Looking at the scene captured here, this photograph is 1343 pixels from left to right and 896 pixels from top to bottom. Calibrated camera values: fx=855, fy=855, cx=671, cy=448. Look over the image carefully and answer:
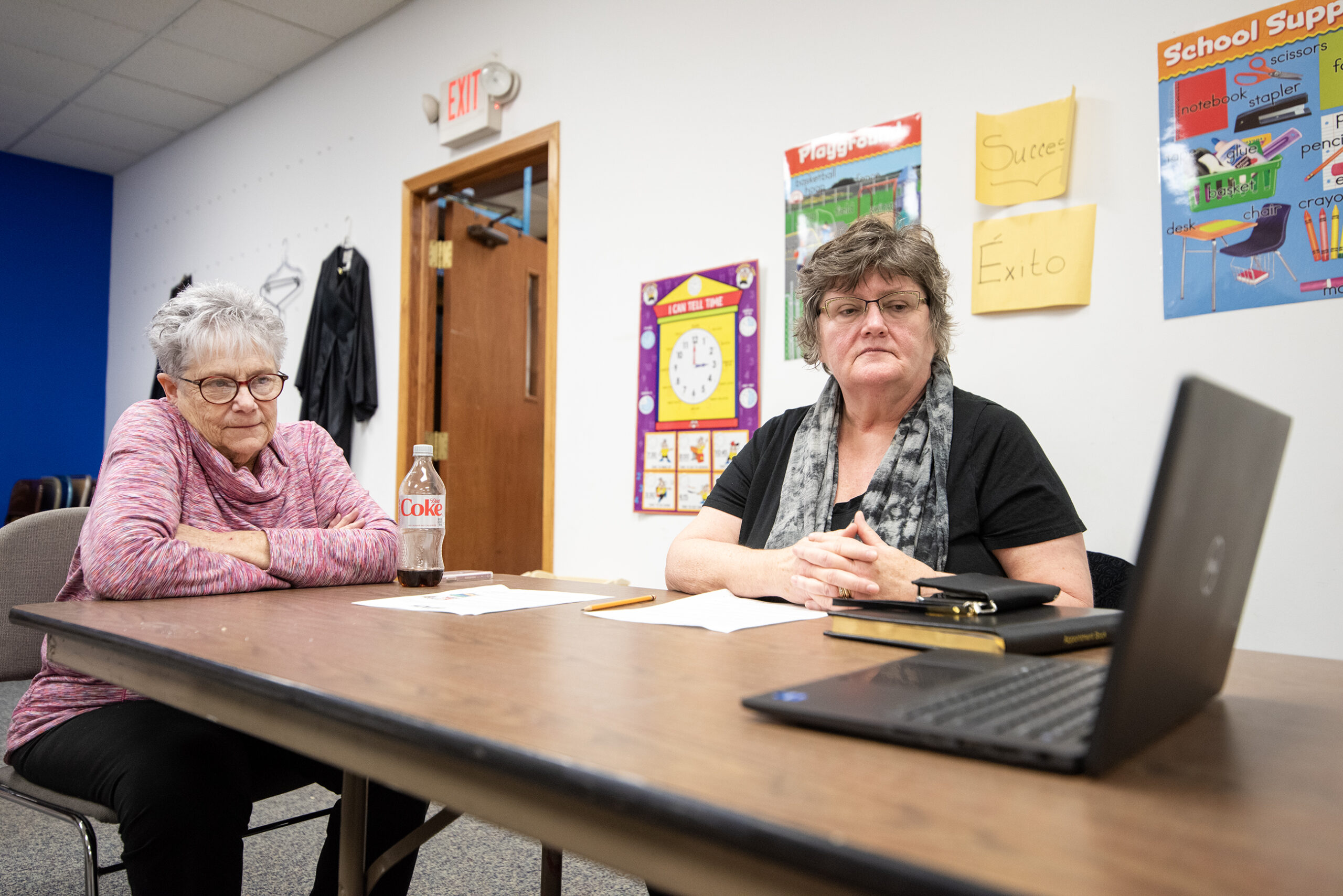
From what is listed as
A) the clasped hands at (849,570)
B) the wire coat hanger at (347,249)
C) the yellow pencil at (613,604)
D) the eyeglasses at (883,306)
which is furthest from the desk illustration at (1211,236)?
the wire coat hanger at (347,249)

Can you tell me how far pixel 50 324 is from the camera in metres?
5.39

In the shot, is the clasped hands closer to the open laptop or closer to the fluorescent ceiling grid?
the open laptop

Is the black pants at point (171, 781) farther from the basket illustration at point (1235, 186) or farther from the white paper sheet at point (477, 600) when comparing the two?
the basket illustration at point (1235, 186)

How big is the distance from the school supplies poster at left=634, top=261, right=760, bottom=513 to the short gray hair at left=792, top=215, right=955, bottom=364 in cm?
83

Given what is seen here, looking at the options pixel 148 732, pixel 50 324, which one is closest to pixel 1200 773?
pixel 148 732

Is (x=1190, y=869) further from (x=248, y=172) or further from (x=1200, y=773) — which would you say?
(x=248, y=172)

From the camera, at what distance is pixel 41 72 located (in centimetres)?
431

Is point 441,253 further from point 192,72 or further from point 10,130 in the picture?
point 10,130

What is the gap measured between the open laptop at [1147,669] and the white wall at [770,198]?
24cm

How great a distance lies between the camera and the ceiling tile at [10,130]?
490 cm

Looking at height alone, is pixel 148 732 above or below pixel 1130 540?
below

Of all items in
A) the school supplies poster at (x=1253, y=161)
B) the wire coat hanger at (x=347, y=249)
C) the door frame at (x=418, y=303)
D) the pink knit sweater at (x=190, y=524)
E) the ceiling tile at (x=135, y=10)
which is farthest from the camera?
the wire coat hanger at (x=347, y=249)

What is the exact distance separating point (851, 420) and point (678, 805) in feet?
4.41

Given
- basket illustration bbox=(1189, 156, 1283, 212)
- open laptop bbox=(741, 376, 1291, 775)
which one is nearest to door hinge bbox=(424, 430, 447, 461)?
basket illustration bbox=(1189, 156, 1283, 212)
